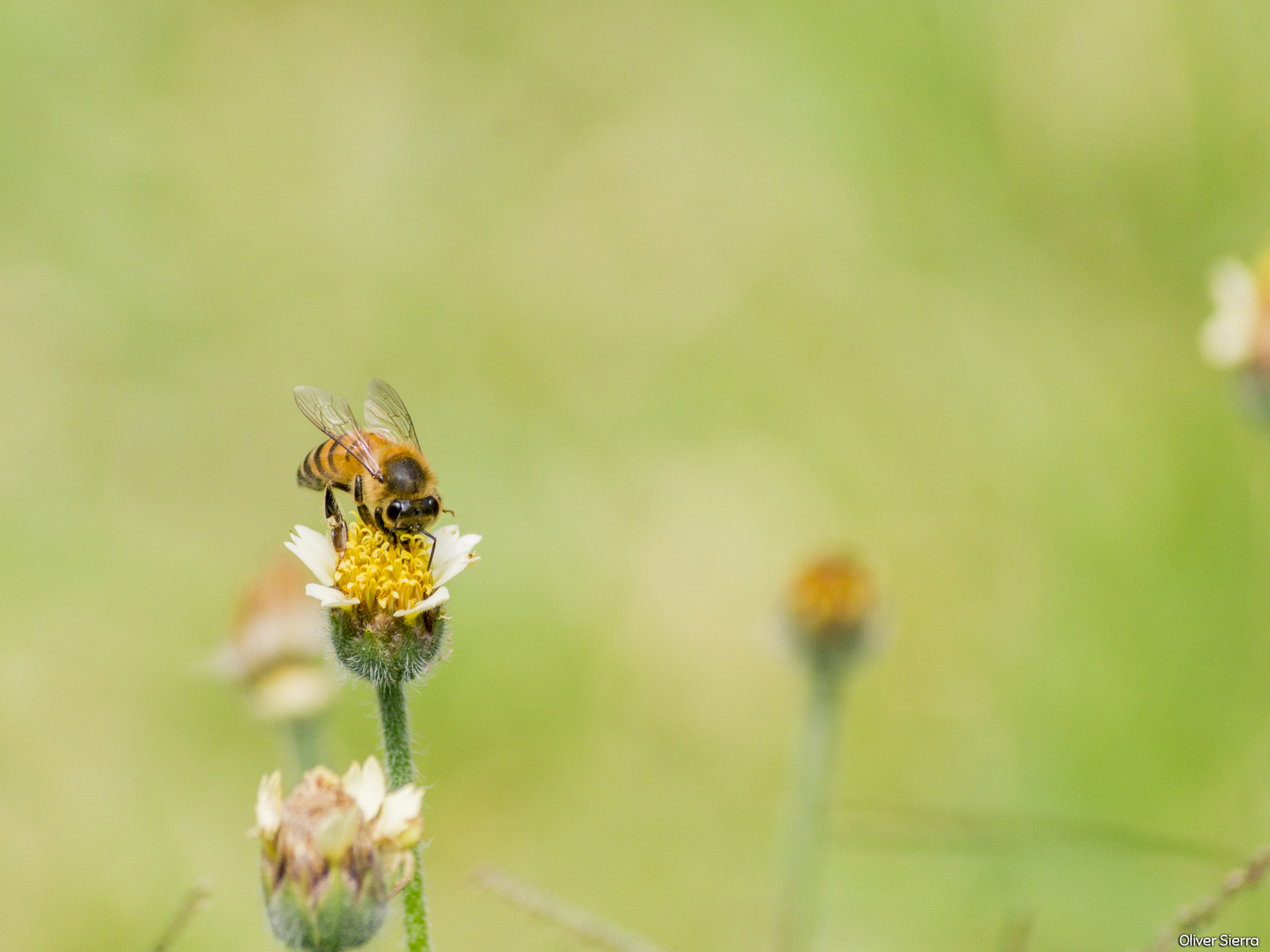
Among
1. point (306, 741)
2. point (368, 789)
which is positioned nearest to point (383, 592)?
point (368, 789)

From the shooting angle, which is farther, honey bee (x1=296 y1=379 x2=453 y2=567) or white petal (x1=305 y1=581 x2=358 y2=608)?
honey bee (x1=296 y1=379 x2=453 y2=567)

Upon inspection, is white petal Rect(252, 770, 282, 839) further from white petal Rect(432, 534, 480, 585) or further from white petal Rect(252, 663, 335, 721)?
white petal Rect(252, 663, 335, 721)

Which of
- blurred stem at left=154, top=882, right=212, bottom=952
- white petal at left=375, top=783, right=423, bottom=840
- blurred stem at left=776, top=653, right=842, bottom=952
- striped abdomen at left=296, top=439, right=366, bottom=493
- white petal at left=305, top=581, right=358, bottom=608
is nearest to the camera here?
blurred stem at left=154, top=882, right=212, bottom=952

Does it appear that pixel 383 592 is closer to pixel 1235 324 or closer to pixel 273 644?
pixel 273 644

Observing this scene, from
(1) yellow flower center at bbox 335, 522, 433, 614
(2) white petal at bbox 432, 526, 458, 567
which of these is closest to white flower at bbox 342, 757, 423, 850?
(1) yellow flower center at bbox 335, 522, 433, 614

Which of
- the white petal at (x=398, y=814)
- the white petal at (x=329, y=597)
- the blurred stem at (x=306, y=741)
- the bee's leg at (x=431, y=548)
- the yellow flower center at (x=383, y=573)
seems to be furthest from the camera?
the blurred stem at (x=306, y=741)

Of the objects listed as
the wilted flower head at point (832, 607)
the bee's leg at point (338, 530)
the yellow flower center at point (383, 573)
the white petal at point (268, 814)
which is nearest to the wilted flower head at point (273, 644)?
the bee's leg at point (338, 530)

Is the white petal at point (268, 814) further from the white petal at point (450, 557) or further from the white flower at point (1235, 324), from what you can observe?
the white flower at point (1235, 324)
